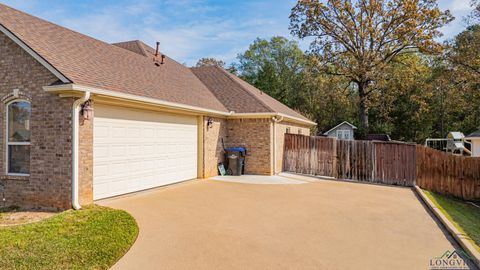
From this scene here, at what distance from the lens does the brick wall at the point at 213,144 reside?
12.6m

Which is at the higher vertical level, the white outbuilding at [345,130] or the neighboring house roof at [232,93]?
the neighboring house roof at [232,93]

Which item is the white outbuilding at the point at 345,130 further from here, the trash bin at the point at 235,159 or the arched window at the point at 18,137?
the arched window at the point at 18,137

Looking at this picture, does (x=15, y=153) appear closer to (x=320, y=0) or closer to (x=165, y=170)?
(x=165, y=170)

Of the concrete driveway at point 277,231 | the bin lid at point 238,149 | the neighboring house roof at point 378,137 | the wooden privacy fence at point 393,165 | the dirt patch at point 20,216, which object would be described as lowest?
the concrete driveway at point 277,231

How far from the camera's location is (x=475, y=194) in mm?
11953

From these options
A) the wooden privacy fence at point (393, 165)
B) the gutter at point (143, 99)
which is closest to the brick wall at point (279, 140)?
the wooden privacy fence at point (393, 165)

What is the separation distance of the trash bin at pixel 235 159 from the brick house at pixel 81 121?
1530 millimetres

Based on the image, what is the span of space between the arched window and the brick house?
0.08ft

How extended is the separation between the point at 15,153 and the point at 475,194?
595 inches

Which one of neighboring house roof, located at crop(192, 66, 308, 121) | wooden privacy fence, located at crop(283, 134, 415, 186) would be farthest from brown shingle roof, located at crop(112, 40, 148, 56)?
wooden privacy fence, located at crop(283, 134, 415, 186)

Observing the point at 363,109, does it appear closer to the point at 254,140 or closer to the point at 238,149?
the point at 254,140

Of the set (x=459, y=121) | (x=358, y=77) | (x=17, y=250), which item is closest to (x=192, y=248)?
(x=17, y=250)

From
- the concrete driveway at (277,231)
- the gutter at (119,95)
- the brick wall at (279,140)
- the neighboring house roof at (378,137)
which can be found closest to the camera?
the concrete driveway at (277,231)

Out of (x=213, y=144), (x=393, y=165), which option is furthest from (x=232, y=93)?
(x=393, y=165)
